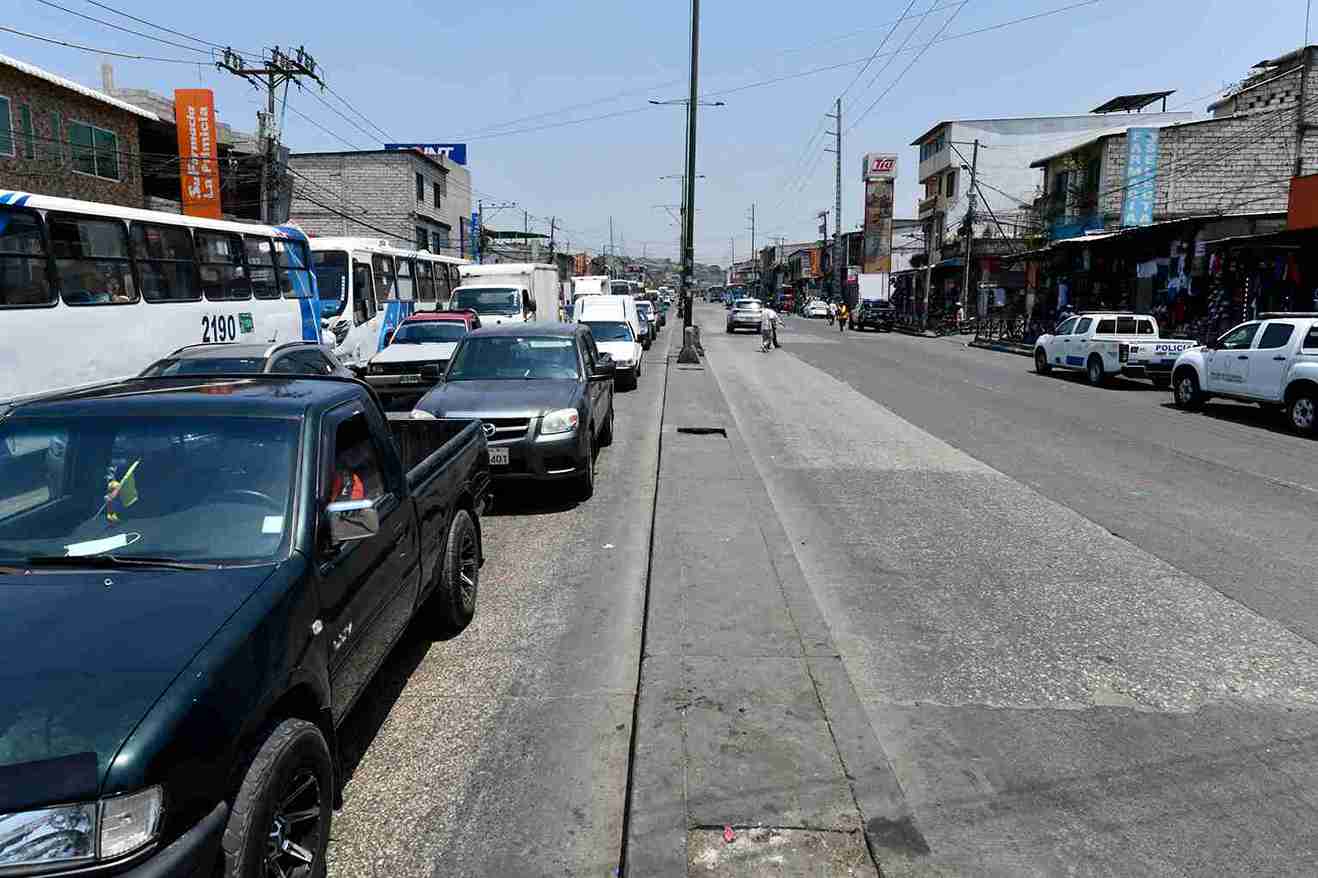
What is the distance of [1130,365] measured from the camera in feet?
71.3

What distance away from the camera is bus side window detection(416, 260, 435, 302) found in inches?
1071

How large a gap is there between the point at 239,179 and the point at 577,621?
37.0 m

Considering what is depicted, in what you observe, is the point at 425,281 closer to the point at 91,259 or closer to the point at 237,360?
the point at 91,259

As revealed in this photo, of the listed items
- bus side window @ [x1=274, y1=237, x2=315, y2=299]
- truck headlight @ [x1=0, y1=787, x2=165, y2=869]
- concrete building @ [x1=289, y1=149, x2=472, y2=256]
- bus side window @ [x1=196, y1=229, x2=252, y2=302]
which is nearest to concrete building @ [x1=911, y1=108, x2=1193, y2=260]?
Answer: concrete building @ [x1=289, y1=149, x2=472, y2=256]

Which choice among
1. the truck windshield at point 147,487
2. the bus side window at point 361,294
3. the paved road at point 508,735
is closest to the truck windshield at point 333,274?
the bus side window at point 361,294

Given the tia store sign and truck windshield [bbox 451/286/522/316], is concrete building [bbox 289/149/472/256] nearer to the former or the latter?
truck windshield [bbox 451/286/522/316]

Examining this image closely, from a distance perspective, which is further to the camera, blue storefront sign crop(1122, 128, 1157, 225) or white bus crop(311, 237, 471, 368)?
blue storefront sign crop(1122, 128, 1157, 225)

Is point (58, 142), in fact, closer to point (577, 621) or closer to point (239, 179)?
point (239, 179)

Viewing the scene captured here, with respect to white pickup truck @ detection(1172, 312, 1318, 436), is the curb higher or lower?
lower

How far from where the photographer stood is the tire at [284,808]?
2.57m

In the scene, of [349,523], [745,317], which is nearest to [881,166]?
[745,317]

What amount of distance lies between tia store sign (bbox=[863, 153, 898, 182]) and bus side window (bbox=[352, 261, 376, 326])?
2557 inches

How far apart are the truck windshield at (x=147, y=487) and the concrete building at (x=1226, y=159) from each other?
3911 centimetres

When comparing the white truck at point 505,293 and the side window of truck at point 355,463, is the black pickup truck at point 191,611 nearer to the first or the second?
the side window of truck at point 355,463
